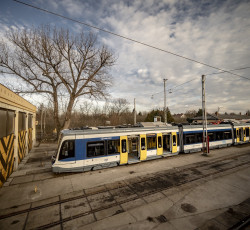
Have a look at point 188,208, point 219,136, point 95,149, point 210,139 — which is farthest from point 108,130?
point 219,136

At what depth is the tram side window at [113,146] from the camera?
10103 mm

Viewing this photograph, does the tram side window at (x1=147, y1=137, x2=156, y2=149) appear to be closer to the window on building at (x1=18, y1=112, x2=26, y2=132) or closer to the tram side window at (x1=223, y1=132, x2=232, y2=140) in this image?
the tram side window at (x1=223, y1=132, x2=232, y2=140)

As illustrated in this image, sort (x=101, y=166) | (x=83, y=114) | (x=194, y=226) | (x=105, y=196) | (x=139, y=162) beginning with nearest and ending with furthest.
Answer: (x=194, y=226), (x=105, y=196), (x=101, y=166), (x=139, y=162), (x=83, y=114)

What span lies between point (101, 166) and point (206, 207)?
6.70 m

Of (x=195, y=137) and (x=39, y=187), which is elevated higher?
(x=195, y=137)

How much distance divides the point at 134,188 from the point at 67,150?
16.1 feet

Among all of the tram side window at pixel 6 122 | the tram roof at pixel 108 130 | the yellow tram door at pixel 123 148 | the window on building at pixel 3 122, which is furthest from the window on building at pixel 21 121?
the yellow tram door at pixel 123 148

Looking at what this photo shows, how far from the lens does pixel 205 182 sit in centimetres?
804

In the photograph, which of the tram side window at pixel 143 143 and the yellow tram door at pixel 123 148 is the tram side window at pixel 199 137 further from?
the yellow tram door at pixel 123 148

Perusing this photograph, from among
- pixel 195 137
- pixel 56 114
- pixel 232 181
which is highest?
pixel 56 114

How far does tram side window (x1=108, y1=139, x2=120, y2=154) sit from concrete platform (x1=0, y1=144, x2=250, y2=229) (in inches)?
55.1

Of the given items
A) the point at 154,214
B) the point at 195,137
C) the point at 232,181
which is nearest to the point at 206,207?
the point at 154,214

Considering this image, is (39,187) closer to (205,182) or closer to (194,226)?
(194,226)

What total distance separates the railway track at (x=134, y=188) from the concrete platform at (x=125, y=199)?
36mm
